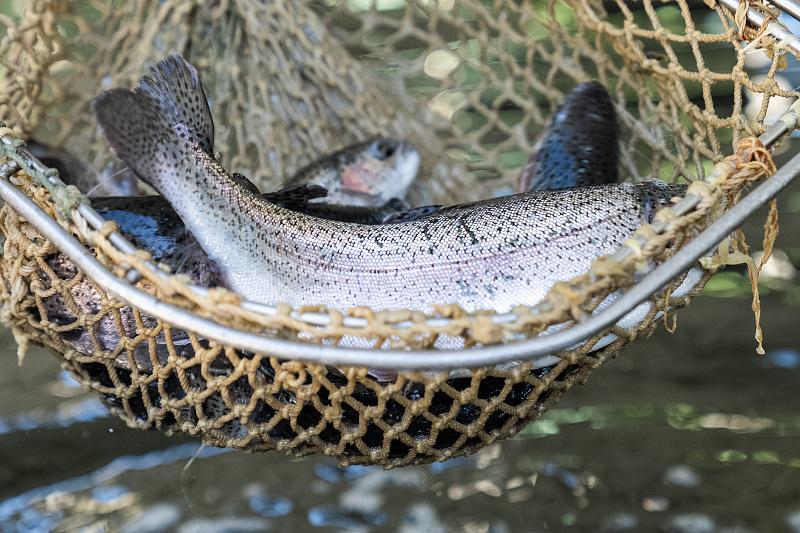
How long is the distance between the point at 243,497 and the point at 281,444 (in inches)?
29.2

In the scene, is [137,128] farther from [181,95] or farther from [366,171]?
[366,171]

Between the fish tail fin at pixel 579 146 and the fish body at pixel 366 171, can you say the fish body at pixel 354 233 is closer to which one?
the fish tail fin at pixel 579 146

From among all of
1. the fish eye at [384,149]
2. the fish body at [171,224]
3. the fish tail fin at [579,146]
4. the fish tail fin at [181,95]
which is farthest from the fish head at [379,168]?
the fish tail fin at [181,95]

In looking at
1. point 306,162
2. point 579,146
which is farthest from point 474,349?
point 306,162

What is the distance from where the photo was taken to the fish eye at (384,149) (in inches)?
93.1

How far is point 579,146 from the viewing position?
86.4 inches

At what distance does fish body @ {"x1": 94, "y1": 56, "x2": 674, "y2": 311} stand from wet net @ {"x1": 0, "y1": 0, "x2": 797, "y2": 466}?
0.36 ft

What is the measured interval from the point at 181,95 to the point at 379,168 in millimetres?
797

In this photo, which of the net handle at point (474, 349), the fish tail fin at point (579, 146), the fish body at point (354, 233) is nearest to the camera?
the net handle at point (474, 349)

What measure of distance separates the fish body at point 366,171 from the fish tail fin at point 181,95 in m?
0.65

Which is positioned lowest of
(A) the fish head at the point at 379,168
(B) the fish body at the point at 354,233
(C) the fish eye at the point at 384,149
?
(A) the fish head at the point at 379,168

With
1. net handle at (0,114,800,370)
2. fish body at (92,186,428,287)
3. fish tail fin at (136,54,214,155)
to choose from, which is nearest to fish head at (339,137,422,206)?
fish body at (92,186,428,287)

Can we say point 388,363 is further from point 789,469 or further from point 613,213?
point 789,469

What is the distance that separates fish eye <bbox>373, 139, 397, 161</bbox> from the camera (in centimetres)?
237
